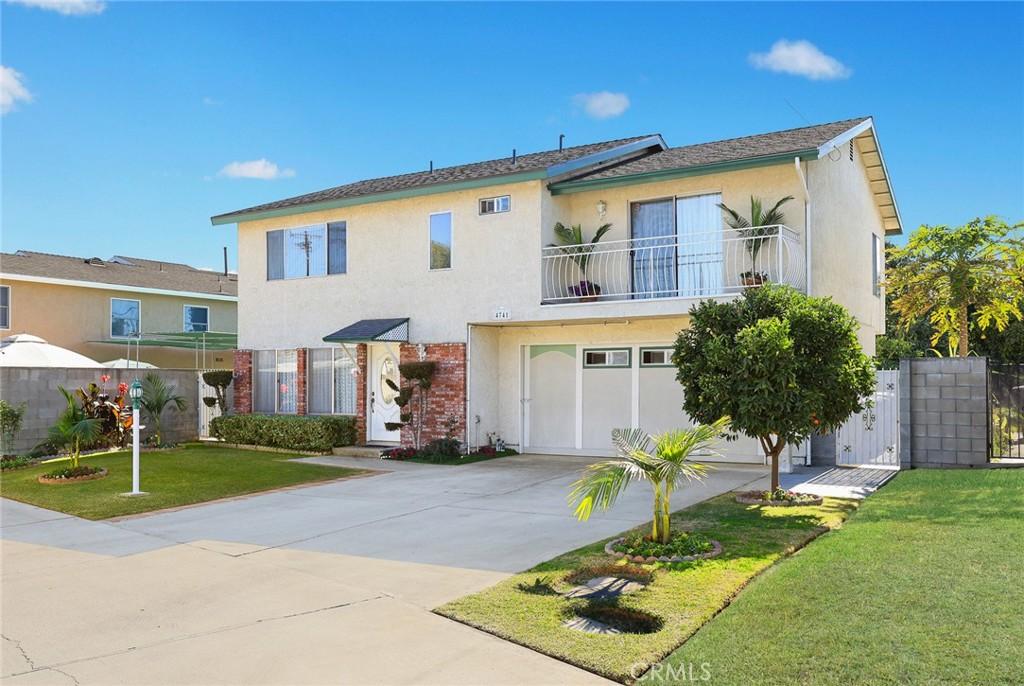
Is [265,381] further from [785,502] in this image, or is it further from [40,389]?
[785,502]

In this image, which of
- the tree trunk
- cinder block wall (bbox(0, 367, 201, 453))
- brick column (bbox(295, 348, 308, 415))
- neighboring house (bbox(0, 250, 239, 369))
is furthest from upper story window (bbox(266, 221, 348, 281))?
the tree trunk

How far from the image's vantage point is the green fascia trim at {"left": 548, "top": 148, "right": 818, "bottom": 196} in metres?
13.2

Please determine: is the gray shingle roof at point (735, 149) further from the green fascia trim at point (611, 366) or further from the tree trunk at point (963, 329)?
the tree trunk at point (963, 329)

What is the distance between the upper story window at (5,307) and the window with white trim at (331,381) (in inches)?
428

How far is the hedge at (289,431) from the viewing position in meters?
17.5

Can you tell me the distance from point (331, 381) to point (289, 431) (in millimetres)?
1526

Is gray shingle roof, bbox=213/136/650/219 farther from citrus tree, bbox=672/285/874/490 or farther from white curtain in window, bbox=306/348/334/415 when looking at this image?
citrus tree, bbox=672/285/874/490

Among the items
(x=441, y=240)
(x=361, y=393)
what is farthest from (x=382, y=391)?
(x=441, y=240)

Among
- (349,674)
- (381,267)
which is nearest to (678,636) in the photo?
(349,674)

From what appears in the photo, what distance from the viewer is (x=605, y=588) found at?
6301 millimetres

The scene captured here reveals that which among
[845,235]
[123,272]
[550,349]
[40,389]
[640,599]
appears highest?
[123,272]

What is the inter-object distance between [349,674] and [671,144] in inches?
690

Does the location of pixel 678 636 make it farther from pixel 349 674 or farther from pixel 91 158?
pixel 91 158

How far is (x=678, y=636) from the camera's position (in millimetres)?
5129
